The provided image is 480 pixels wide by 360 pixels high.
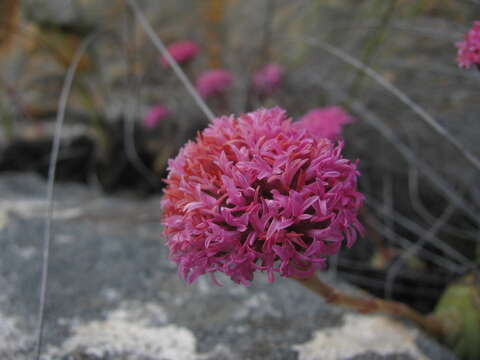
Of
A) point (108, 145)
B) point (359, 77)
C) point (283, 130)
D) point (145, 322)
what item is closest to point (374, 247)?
point (359, 77)

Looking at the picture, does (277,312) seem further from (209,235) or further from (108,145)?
(108,145)

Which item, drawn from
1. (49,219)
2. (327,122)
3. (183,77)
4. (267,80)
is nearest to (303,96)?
(267,80)

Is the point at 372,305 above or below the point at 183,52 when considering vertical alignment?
below

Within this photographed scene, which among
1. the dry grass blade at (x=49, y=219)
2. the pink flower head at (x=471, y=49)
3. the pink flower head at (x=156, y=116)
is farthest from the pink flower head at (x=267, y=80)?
the pink flower head at (x=471, y=49)

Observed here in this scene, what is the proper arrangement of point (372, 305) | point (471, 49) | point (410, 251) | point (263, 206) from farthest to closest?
point (410, 251)
point (372, 305)
point (471, 49)
point (263, 206)

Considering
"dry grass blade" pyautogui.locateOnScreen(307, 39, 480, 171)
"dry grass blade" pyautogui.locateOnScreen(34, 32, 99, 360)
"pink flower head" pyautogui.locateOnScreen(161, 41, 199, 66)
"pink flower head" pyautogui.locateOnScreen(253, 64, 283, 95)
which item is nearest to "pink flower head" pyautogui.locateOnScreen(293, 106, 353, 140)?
"dry grass blade" pyautogui.locateOnScreen(307, 39, 480, 171)

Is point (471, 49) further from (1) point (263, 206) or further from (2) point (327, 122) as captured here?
(1) point (263, 206)

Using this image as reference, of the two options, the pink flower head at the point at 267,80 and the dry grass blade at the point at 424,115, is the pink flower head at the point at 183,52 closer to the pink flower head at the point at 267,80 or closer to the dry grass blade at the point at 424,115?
the pink flower head at the point at 267,80
